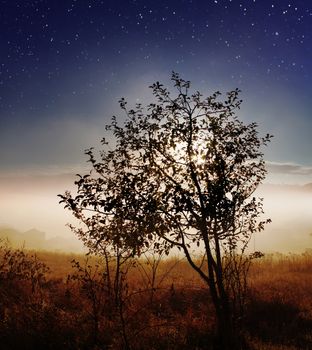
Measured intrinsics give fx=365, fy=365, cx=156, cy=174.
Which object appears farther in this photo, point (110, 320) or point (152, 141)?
point (110, 320)

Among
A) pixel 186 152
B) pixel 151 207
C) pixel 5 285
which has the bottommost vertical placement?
pixel 5 285

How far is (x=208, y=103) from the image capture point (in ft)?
31.2

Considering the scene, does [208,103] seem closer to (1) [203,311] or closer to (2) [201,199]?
(2) [201,199]

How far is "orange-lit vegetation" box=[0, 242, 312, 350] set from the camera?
1066 cm

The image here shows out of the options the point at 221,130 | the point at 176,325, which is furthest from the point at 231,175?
the point at 176,325

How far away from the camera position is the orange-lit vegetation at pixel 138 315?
10.7 m

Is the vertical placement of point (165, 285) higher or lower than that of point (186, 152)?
lower

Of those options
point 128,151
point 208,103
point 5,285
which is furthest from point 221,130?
point 5,285

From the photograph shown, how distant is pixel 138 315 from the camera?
13.2 meters

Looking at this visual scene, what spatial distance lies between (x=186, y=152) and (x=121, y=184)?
6.06ft

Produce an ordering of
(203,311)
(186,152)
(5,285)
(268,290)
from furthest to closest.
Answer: (268,290) < (5,285) < (203,311) < (186,152)

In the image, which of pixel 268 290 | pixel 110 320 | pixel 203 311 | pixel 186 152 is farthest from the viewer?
pixel 268 290

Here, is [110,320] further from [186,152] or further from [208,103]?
[208,103]

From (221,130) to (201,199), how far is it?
189 cm
